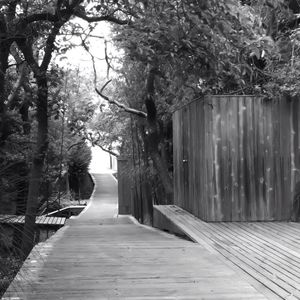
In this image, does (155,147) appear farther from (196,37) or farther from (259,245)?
(259,245)

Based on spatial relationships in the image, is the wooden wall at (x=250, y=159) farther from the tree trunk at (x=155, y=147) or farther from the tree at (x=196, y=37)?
the tree trunk at (x=155, y=147)

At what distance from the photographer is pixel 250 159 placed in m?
7.46

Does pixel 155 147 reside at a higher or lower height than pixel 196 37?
lower

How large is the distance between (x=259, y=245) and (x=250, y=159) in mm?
2121

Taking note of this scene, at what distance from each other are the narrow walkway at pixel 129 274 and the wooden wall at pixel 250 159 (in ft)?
5.27

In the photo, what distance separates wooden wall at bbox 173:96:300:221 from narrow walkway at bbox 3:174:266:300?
161 cm

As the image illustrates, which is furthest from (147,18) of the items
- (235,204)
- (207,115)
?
(235,204)

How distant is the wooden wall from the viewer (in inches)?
291

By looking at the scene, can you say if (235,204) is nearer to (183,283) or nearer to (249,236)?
(249,236)

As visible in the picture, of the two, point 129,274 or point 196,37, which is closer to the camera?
point 129,274

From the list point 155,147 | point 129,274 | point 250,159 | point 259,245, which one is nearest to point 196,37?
point 250,159

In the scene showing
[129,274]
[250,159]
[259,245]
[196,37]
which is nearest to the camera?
[129,274]

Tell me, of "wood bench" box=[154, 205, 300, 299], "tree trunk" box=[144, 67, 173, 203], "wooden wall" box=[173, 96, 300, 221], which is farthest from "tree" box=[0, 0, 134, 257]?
"tree trunk" box=[144, 67, 173, 203]

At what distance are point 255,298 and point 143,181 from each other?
35.5ft
